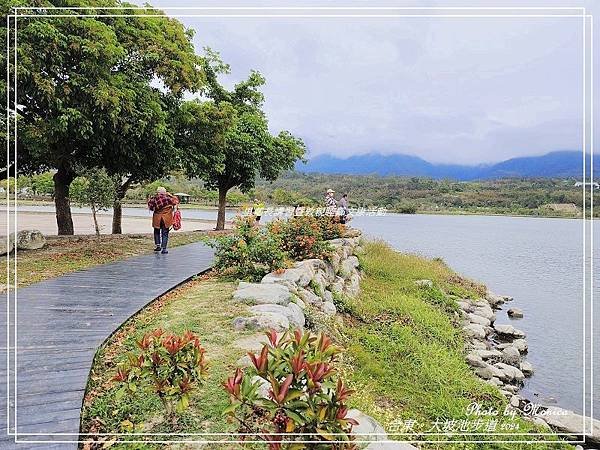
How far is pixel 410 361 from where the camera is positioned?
5.53 metres

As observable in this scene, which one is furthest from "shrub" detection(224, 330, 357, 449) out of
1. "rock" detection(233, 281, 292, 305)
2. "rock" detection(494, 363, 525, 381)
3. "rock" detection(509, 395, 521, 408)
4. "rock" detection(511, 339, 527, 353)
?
"rock" detection(511, 339, 527, 353)

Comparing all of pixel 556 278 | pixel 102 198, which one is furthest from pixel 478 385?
pixel 102 198

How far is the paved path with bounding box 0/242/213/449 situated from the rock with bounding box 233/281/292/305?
1.03 metres

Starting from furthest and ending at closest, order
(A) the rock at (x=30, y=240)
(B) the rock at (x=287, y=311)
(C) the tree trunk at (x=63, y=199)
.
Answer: (C) the tree trunk at (x=63, y=199), (A) the rock at (x=30, y=240), (B) the rock at (x=287, y=311)

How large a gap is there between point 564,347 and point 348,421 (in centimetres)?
684

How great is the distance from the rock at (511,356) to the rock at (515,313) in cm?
298

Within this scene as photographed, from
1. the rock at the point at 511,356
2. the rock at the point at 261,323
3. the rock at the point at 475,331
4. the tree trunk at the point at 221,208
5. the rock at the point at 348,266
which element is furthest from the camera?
the tree trunk at the point at 221,208

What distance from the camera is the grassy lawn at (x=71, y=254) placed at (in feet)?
21.3

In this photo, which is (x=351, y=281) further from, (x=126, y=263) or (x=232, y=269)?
(x=126, y=263)

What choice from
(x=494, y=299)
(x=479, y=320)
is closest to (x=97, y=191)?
(x=479, y=320)

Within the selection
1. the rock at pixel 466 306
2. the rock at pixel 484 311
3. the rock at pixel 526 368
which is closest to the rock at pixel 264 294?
the rock at pixel 526 368

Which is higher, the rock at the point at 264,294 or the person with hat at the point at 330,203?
the person with hat at the point at 330,203

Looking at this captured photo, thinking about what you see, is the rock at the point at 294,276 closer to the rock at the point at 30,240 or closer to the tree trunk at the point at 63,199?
the rock at the point at 30,240

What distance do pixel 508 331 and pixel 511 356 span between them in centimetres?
151
